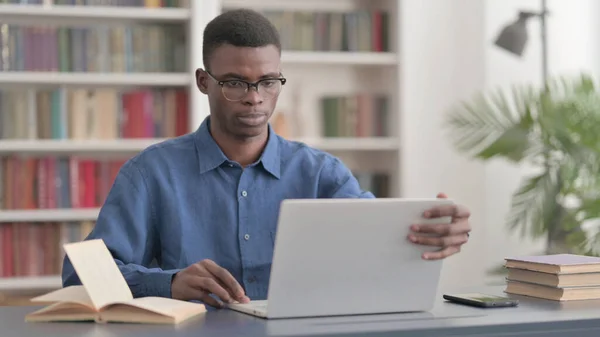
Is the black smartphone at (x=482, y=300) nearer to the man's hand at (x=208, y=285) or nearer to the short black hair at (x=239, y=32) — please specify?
the man's hand at (x=208, y=285)

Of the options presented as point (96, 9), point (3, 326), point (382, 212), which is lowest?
point (3, 326)

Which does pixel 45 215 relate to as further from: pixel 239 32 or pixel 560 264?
pixel 560 264

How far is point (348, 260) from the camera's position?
172 cm

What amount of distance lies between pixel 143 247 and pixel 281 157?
0.41m

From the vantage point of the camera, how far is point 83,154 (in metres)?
4.38

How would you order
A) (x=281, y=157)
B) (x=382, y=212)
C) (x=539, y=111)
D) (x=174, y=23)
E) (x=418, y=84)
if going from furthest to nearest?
(x=418, y=84), (x=174, y=23), (x=539, y=111), (x=281, y=157), (x=382, y=212)

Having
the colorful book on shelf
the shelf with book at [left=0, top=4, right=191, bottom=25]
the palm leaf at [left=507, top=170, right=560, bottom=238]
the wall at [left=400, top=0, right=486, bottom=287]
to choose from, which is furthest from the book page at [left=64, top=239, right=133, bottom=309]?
the wall at [left=400, top=0, right=486, bottom=287]

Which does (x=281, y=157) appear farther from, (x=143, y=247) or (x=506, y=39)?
(x=506, y=39)

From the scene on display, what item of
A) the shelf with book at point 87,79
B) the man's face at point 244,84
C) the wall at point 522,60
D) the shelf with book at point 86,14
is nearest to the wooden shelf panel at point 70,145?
the shelf with book at point 87,79

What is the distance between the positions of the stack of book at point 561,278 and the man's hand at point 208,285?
24.2 inches

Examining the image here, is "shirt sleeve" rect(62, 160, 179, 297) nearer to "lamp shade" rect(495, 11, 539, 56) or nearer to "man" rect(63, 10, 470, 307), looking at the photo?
"man" rect(63, 10, 470, 307)

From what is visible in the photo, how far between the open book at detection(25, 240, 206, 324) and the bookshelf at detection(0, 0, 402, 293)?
2.45m

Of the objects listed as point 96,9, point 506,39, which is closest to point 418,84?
point 506,39

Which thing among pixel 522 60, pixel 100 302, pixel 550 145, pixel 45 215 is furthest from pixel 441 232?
pixel 522 60
